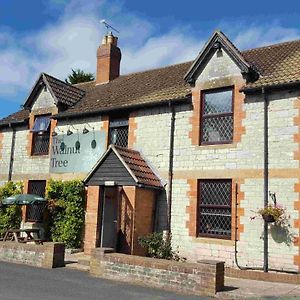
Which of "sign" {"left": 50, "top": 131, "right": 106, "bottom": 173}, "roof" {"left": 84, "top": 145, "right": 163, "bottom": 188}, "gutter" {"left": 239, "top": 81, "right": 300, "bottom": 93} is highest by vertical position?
"gutter" {"left": 239, "top": 81, "right": 300, "bottom": 93}

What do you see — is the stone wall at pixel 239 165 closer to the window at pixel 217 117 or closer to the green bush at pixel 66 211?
the window at pixel 217 117

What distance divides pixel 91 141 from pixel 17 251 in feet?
18.7

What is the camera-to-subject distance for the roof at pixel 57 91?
19.8 metres

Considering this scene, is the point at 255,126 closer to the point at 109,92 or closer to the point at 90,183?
the point at 90,183

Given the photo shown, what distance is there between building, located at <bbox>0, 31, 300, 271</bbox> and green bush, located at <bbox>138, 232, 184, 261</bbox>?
0.33 m

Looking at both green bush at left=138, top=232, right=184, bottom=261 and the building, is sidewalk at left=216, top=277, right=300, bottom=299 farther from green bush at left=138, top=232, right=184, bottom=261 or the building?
green bush at left=138, top=232, right=184, bottom=261

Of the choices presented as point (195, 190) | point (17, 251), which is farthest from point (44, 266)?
point (195, 190)

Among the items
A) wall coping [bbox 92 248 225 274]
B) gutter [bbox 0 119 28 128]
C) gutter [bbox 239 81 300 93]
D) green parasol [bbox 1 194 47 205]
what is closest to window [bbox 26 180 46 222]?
green parasol [bbox 1 194 47 205]

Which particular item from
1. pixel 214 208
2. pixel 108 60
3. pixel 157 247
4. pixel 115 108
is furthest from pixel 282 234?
pixel 108 60

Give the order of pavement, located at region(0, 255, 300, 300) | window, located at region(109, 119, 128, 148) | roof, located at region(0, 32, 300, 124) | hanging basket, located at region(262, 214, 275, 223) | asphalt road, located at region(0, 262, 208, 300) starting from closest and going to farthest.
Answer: asphalt road, located at region(0, 262, 208, 300) < pavement, located at region(0, 255, 300, 300) < hanging basket, located at region(262, 214, 275, 223) < roof, located at region(0, 32, 300, 124) < window, located at region(109, 119, 128, 148)

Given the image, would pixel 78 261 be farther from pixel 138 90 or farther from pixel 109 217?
pixel 138 90

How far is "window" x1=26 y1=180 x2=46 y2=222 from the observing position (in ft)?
62.8

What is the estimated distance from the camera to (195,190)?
14.7 metres

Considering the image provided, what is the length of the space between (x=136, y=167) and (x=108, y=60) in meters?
8.92
